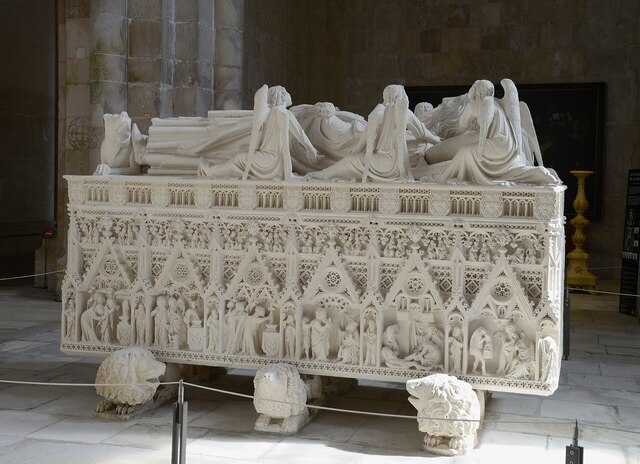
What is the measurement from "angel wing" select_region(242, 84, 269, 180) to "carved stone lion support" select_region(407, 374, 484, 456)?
206 centimetres

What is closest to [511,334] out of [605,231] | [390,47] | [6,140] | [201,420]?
[201,420]

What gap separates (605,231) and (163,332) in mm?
10717

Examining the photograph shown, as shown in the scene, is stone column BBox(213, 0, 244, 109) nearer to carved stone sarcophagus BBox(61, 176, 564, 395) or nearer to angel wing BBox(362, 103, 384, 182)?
carved stone sarcophagus BBox(61, 176, 564, 395)

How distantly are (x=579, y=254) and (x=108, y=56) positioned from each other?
7690mm

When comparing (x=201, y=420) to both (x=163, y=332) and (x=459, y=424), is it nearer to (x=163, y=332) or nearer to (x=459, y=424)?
(x=163, y=332)

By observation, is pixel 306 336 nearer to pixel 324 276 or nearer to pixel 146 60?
pixel 324 276

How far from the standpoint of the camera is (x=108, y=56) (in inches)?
455

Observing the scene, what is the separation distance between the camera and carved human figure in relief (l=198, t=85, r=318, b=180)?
6770 mm

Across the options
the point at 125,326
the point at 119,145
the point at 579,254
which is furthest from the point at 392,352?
the point at 579,254

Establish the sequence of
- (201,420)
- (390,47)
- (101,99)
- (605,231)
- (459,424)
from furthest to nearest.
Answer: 1. (390,47)
2. (605,231)
3. (101,99)
4. (201,420)
5. (459,424)

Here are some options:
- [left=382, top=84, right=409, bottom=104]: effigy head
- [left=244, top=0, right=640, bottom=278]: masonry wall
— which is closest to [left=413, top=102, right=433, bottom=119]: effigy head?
[left=382, top=84, right=409, bottom=104]: effigy head

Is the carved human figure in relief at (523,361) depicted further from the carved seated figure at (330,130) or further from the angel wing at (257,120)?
the angel wing at (257,120)

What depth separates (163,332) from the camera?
7.05 metres

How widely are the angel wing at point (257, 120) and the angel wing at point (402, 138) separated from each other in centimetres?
102
